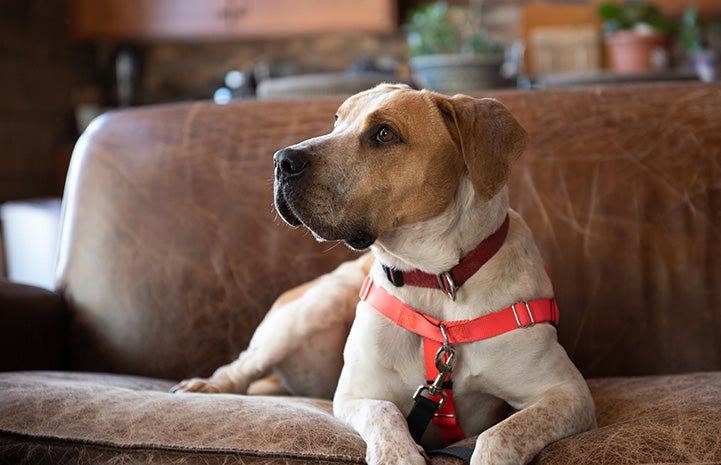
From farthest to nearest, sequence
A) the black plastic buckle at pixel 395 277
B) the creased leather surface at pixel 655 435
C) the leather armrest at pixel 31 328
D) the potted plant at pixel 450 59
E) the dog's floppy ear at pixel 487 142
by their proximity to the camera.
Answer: the potted plant at pixel 450 59 → the leather armrest at pixel 31 328 → the black plastic buckle at pixel 395 277 → the dog's floppy ear at pixel 487 142 → the creased leather surface at pixel 655 435

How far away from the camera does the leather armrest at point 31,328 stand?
2.15 metres

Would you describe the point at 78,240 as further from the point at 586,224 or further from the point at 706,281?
the point at 706,281

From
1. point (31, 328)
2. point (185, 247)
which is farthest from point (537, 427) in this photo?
point (31, 328)

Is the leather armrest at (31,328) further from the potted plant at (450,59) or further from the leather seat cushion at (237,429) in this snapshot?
the potted plant at (450,59)

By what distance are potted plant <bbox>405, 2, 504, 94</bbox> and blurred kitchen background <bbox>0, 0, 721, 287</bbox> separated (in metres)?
1.13

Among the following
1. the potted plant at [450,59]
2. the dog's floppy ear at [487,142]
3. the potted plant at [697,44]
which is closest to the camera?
the dog's floppy ear at [487,142]

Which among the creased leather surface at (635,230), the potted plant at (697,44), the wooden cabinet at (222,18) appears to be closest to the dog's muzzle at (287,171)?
the creased leather surface at (635,230)

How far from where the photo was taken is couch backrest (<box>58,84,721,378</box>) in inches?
86.9

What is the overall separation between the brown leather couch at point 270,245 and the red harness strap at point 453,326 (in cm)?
29

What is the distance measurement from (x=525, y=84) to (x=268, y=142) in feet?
10.5

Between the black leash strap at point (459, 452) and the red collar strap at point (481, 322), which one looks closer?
the black leash strap at point (459, 452)

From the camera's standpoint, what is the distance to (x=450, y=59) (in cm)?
312

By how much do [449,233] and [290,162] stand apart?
368 mm

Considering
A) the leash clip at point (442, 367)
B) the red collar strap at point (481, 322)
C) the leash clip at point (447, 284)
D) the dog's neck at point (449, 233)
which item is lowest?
the leash clip at point (442, 367)
